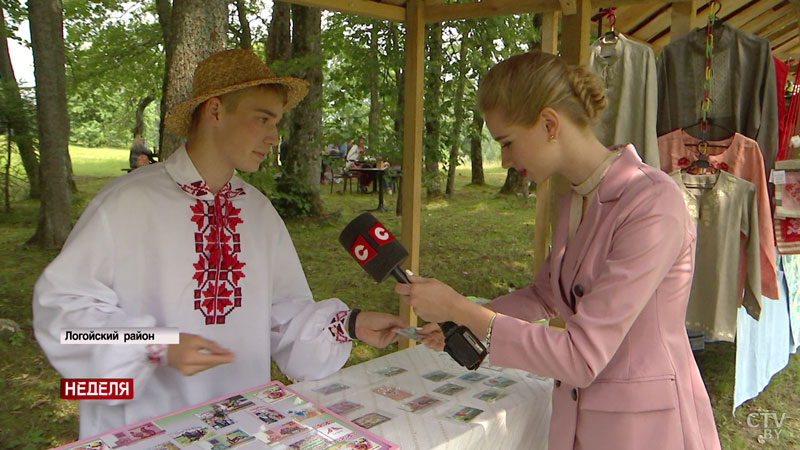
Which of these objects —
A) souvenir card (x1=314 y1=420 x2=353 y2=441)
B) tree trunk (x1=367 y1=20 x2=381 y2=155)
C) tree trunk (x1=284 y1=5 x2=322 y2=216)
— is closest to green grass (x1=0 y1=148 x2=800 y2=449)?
tree trunk (x1=284 y1=5 x2=322 y2=216)

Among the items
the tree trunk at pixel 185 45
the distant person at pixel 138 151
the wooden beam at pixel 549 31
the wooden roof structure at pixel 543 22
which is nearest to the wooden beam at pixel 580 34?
the wooden roof structure at pixel 543 22

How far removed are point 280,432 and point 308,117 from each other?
7.85m

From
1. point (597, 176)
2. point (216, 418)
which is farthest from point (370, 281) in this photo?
point (597, 176)

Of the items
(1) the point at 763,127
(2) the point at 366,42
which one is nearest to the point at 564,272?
(1) the point at 763,127

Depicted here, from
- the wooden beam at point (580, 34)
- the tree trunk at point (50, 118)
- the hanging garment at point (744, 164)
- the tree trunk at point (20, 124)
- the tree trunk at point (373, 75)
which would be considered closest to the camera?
the wooden beam at point (580, 34)

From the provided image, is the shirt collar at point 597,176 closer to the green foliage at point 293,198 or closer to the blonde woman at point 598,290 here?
the blonde woman at point 598,290

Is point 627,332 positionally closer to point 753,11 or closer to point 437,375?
point 437,375

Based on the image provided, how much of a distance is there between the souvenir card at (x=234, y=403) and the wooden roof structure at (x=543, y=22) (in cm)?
153

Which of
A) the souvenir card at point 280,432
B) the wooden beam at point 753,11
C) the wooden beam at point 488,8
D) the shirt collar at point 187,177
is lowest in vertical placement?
the souvenir card at point 280,432

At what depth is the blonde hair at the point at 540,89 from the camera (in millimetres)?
1582

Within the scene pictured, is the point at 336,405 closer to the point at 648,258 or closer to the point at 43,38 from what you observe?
the point at 648,258

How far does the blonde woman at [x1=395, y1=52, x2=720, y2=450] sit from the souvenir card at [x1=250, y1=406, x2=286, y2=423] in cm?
58

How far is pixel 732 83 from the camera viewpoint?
127 inches

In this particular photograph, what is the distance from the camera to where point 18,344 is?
499 centimetres
